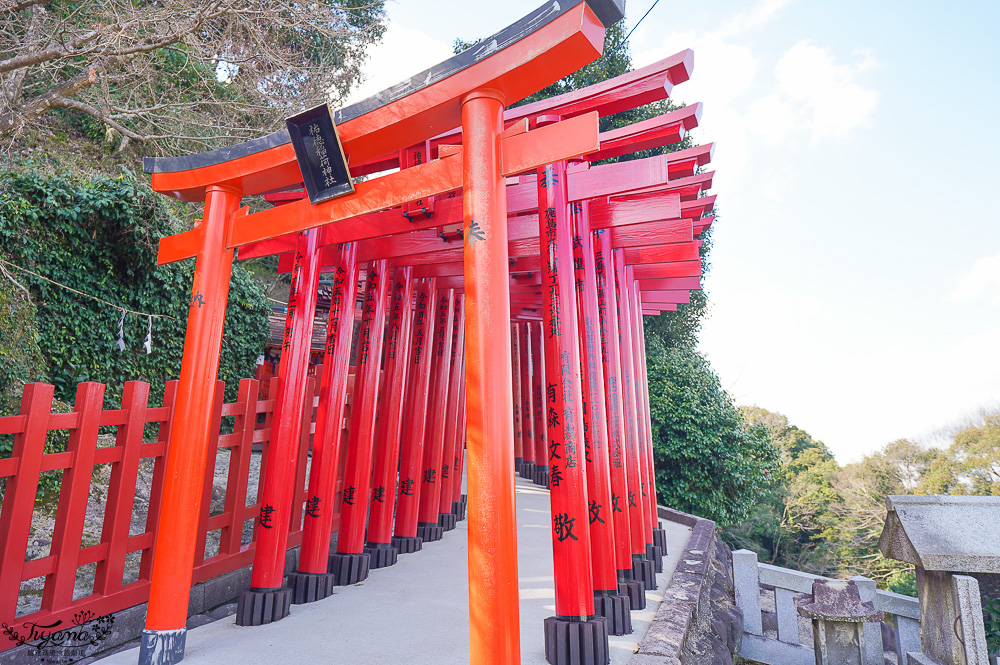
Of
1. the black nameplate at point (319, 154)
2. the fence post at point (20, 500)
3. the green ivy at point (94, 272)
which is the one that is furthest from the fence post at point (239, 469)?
the green ivy at point (94, 272)

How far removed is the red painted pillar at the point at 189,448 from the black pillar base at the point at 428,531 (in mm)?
3169

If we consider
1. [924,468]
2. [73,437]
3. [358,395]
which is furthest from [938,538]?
[924,468]

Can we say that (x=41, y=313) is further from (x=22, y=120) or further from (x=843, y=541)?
(x=843, y=541)

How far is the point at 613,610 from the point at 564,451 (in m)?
1.24

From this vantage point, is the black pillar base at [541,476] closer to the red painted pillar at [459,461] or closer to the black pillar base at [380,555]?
the red painted pillar at [459,461]

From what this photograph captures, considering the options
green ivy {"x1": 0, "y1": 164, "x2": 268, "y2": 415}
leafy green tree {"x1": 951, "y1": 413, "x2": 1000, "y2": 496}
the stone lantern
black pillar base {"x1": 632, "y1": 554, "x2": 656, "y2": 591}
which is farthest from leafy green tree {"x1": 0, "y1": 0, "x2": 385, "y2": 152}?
leafy green tree {"x1": 951, "y1": 413, "x2": 1000, "y2": 496}

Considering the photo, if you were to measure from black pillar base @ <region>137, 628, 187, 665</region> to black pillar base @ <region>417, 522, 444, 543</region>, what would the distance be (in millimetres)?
3250

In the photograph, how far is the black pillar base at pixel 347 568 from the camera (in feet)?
15.5

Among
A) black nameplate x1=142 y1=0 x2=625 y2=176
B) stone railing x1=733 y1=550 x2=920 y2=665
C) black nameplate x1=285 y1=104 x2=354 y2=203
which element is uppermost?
black nameplate x1=142 y1=0 x2=625 y2=176

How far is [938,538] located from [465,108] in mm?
4306

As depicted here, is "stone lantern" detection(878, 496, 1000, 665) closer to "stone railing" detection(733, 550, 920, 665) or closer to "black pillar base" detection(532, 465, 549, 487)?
"stone railing" detection(733, 550, 920, 665)

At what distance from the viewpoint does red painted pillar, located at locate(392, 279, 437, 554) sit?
5.77 meters

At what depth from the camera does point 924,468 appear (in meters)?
20.5

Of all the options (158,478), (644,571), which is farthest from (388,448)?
A: (644,571)
